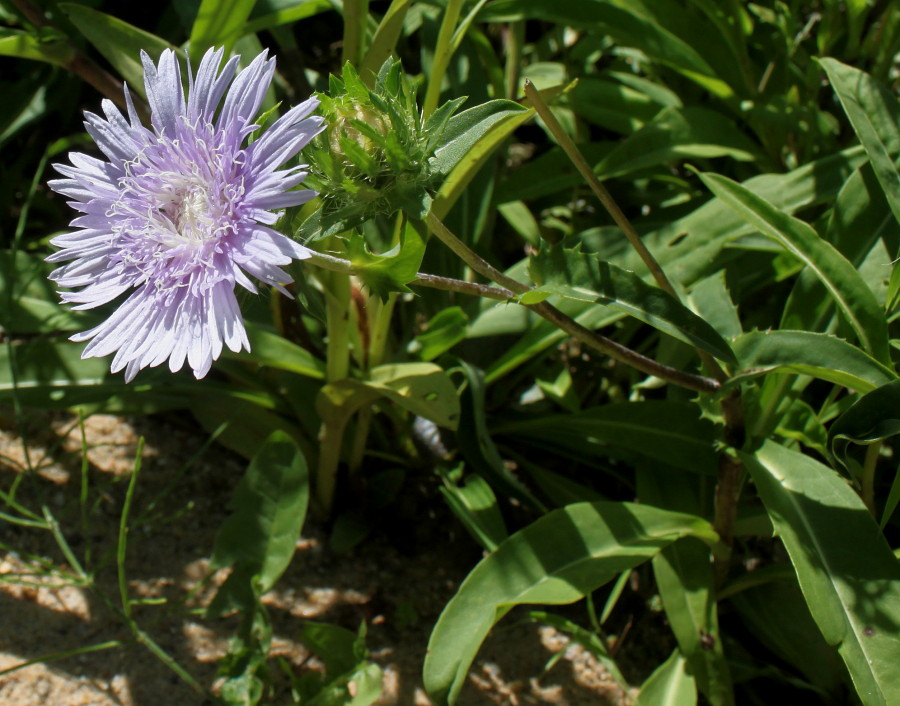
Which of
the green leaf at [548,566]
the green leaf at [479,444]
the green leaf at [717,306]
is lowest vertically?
the green leaf at [548,566]

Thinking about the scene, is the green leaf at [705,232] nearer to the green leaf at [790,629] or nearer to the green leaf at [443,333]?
the green leaf at [443,333]

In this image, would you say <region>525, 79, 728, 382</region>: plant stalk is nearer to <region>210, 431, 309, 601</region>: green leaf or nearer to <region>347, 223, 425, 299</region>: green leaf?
<region>347, 223, 425, 299</region>: green leaf

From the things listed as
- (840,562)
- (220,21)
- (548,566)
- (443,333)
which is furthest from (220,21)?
(840,562)

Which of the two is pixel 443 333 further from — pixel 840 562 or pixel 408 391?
pixel 840 562

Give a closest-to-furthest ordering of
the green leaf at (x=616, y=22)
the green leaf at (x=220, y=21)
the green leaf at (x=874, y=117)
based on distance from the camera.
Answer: the green leaf at (x=874, y=117)
the green leaf at (x=220, y=21)
the green leaf at (x=616, y=22)

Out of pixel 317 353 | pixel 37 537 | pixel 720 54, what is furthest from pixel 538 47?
pixel 37 537

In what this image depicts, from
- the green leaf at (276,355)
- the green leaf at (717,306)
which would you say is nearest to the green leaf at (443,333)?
the green leaf at (276,355)

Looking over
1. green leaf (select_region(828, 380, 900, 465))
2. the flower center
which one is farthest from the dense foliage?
A: the flower center
